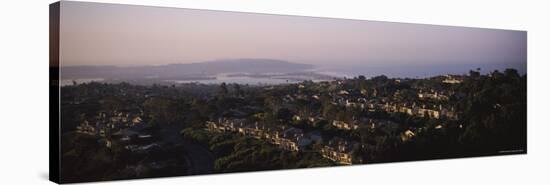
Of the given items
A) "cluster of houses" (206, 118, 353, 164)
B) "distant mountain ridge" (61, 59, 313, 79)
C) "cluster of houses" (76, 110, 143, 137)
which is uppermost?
"distant mountain ridge" (61, 59, 313, 79)

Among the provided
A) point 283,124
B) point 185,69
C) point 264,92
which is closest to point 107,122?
point 185,69

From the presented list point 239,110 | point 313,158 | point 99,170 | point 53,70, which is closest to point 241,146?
point 239,110

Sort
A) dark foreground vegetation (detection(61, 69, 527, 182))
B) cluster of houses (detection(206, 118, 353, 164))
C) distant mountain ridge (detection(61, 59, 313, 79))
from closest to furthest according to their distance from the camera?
distant mountain ridge (detection(61, 59, 313, 79)), dark foreground vegetation (detection(61, 69, 527, 182)), cluster of houses (detection(206, 118, 353, 164))

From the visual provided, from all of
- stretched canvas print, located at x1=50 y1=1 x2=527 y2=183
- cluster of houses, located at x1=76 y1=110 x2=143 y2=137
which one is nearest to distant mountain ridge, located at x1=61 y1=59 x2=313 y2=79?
stretched canvas print, located at x1=50 y1=1 x2=527 y2=183

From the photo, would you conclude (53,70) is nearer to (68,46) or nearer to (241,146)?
(68,46)

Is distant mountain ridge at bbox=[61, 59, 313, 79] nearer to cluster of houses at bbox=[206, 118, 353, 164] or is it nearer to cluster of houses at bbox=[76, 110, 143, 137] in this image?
cluster of houses at bbox=[76, 110, 143, 137]

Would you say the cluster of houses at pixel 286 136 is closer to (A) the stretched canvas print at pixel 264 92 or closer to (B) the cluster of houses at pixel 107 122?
(A) the stretched canvas print at pixel 264 92
